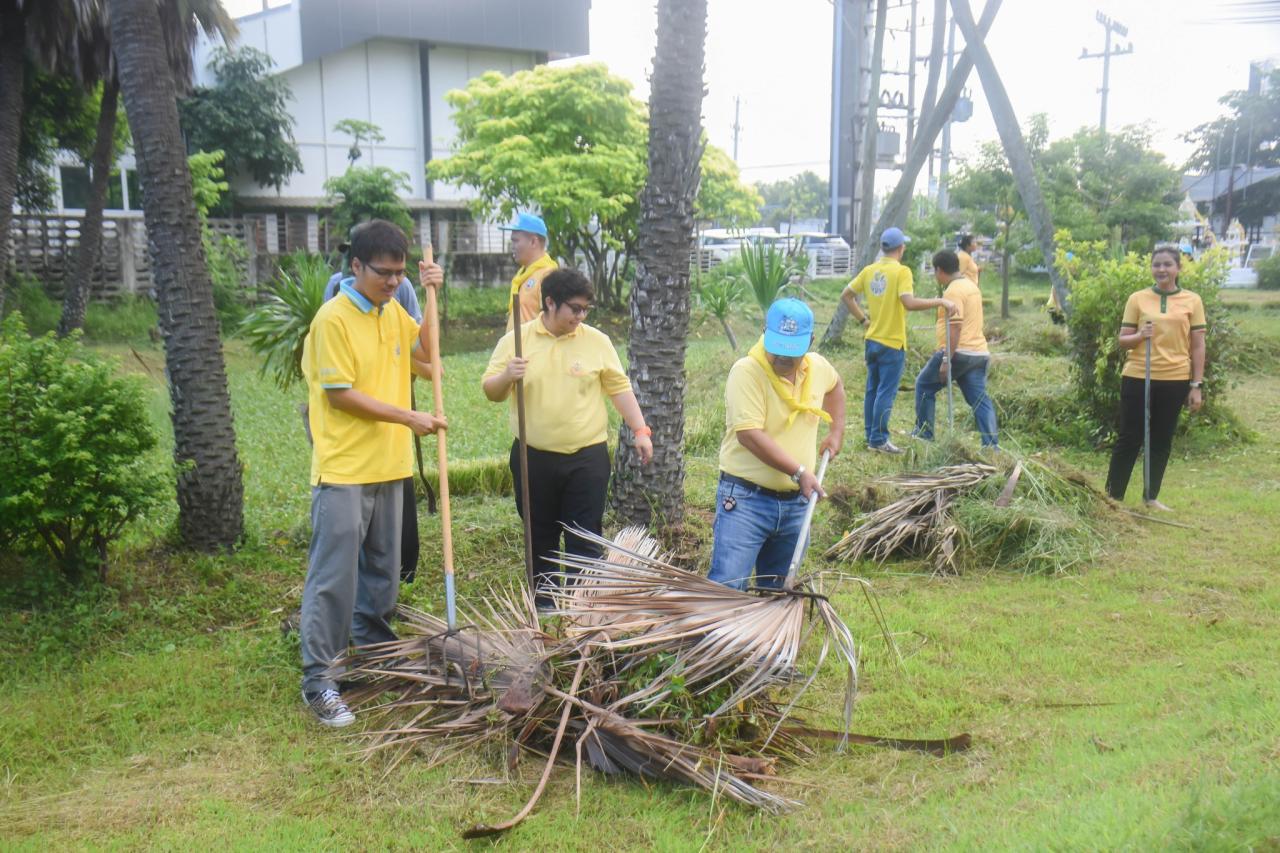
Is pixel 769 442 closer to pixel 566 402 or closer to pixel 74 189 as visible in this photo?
pixel 566 402

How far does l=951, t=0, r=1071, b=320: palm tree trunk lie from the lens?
39.5 feet

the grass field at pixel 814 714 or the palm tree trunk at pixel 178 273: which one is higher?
the palm tree trunk at pixel 178 273

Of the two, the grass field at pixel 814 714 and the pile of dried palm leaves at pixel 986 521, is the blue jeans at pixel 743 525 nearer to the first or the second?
the grass field at pixel 814 714

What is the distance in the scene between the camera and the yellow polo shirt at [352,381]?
14.3 feet

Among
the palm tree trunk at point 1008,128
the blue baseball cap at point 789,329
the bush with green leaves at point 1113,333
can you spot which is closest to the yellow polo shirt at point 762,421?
the blue baseball cap at point 789,329

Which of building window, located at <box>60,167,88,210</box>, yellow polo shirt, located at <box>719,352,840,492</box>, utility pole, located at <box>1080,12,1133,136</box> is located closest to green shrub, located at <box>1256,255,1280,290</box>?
utility pole, located at <box>1080,12,1133,136</box>

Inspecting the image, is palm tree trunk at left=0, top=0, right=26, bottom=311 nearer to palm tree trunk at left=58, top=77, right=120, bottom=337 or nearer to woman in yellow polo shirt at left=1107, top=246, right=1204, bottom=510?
palm tree trunk at left=58, top=77, right=120, bottom=337

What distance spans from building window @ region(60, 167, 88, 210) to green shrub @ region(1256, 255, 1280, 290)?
1255 inches

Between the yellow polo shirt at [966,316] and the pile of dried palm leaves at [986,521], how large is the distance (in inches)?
84.3

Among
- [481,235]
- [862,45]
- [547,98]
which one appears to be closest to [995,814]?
Result: [547,98]

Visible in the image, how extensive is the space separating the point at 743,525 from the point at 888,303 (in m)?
5.25

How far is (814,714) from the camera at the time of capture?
15.0 ft

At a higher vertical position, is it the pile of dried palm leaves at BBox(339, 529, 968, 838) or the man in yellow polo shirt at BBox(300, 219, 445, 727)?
the man in yellow polo shirt at BBox(300, 219, 445, 727)

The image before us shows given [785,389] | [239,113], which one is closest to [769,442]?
[785,389]
